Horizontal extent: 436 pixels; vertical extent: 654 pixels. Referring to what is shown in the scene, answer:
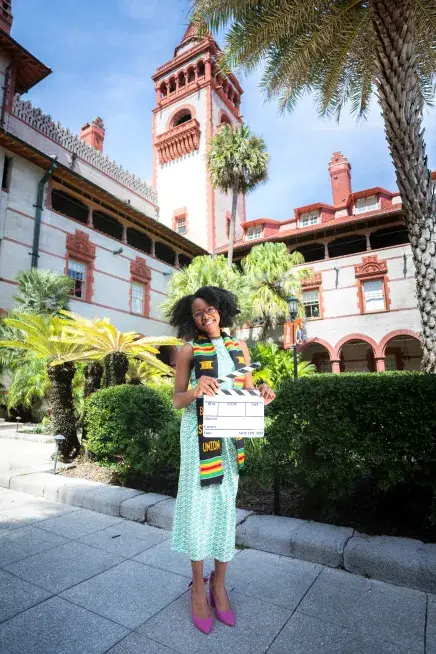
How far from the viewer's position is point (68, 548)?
10.7 feet

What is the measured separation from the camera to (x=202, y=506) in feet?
7.52

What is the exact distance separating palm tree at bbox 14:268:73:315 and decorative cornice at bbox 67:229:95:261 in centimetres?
373

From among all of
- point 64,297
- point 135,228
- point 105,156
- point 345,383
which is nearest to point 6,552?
point 345,383

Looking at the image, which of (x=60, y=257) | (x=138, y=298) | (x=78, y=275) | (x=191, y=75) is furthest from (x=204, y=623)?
(x=191, y=75)

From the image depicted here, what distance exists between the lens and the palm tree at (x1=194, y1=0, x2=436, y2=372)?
601cm

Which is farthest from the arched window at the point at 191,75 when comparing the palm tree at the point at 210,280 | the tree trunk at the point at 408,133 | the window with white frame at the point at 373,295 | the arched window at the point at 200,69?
the tree trunk at the point at 408,133

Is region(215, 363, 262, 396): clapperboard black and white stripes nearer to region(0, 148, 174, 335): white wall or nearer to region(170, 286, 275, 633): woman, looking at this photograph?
region(170, 286, 275, 633): woman

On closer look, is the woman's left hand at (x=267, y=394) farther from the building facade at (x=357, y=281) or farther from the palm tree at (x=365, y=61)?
the building facade at (x=357, y=281)

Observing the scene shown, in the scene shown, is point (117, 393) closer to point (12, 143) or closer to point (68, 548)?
point (68, 548)

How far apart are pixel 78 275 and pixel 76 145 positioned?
9316mm

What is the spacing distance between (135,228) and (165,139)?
509 inches

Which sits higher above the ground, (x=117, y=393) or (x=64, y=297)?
(x=64, y=297)

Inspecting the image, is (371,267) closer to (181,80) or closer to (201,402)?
(201,402)

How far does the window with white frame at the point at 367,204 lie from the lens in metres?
22.8
